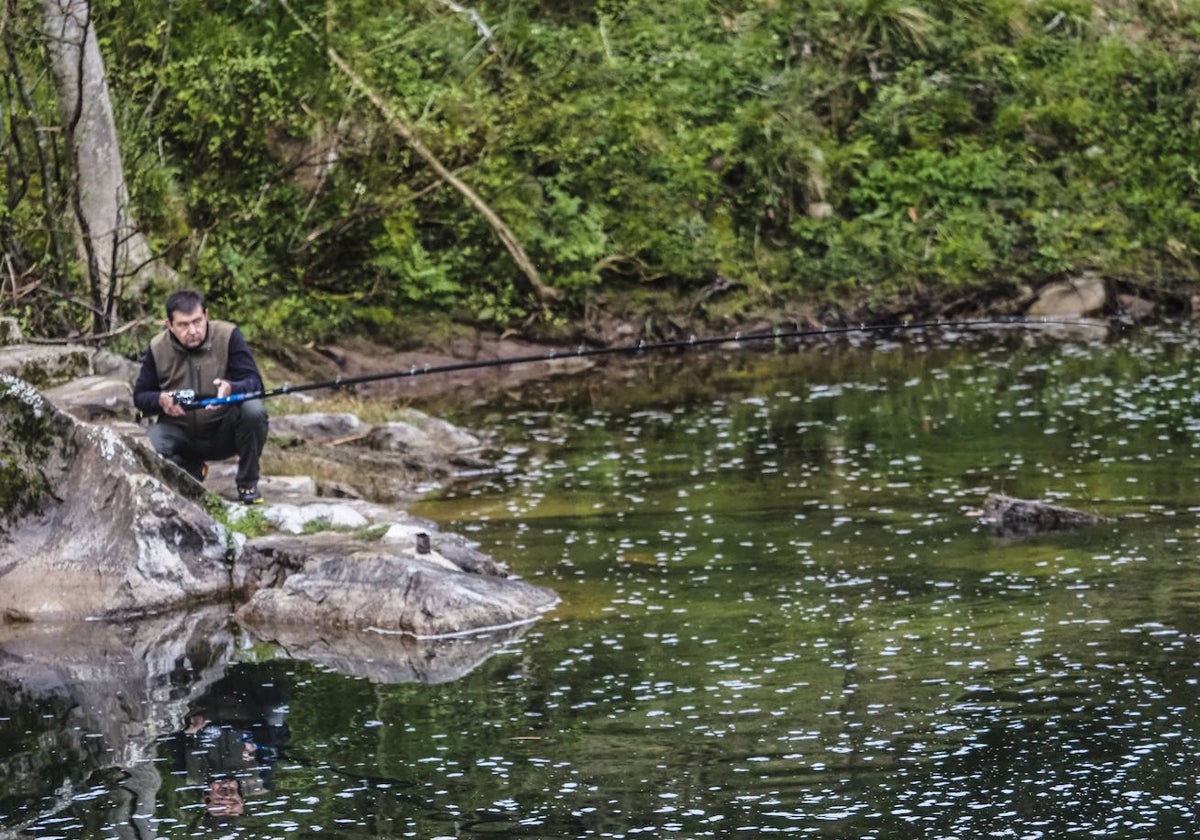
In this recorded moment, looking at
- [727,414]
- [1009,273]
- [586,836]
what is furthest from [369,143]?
[586,836]

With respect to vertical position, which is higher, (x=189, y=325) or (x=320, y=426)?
(x=189, y=325)

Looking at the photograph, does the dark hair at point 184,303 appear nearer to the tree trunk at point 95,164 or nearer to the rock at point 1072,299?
the tree trunk at point 95,164

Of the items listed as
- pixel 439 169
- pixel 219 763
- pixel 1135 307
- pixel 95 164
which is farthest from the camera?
pixel 1135 307

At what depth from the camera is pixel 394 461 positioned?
15.3m

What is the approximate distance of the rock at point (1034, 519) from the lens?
11.8 meters

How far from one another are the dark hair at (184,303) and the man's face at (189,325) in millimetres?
13

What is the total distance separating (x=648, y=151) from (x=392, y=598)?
15097 millimetres

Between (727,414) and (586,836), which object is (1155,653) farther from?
(727,414)

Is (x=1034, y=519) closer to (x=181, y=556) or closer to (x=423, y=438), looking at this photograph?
(x=181, y=556)

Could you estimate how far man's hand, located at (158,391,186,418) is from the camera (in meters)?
11.5

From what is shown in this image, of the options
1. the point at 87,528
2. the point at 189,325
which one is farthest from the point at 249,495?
the point at 87,528

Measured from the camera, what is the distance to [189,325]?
37.9 ft

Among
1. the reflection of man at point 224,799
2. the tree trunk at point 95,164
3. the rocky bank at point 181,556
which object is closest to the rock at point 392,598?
the rocky bank at point 181,556

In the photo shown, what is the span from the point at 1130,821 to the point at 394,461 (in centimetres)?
927
